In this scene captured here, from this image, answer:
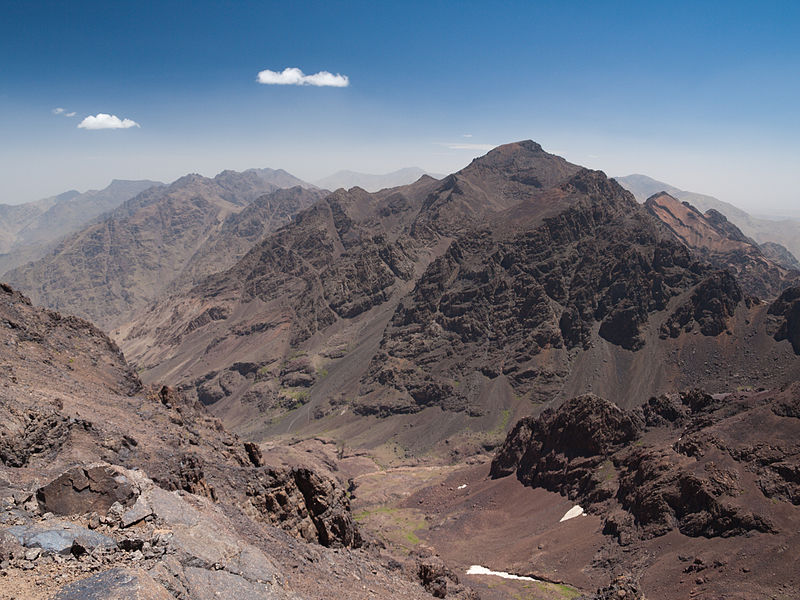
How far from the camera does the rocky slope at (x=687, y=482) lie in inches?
2083

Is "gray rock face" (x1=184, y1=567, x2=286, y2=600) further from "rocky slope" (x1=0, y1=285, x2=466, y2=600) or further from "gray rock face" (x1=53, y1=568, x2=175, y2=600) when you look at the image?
"gray rock face" (x1=53, y1=568, x2=175, y2=600)

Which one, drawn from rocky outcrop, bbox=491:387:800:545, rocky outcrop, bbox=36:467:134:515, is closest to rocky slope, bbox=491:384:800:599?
rocky outcrop, bbox=491:387:800:545

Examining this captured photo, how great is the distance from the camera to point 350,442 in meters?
174

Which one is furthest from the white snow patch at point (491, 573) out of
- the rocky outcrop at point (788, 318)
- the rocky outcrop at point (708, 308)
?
the rocky outcrop at point (708, 308)

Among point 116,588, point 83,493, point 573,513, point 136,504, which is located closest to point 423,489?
point 573,513

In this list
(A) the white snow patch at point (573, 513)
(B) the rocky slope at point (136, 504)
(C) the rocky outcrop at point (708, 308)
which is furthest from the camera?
(C) the rocky outcrop at point (708, 308)

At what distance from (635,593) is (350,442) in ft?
436

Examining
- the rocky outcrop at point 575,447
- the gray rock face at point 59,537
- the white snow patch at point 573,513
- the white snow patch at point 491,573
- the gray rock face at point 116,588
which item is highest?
the gray rock face at point 59,537

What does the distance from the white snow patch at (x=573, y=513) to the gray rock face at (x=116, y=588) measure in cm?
7435

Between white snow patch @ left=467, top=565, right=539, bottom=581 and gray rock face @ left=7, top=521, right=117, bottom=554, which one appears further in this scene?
white snow patch @ left=467, top=565, right=539, bottom=581

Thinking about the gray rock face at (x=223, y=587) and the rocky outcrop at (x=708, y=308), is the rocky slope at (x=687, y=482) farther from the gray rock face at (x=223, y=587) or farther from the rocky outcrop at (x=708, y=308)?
the rocky outcrop at (x=708, y=308)

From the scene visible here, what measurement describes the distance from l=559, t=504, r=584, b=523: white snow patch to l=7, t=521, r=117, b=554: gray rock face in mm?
74762

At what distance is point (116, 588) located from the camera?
1694 centimetres

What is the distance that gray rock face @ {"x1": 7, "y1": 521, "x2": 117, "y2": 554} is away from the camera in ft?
60.3
